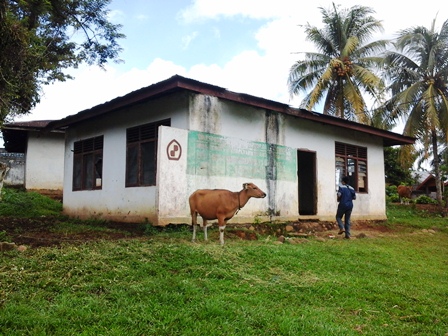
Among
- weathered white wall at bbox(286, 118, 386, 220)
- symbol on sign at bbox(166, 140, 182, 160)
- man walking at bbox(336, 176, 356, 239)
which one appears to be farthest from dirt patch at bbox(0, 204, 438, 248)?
symbol on sign at bbox(166, 140, 182, 160)

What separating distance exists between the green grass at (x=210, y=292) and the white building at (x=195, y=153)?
9.15 ft

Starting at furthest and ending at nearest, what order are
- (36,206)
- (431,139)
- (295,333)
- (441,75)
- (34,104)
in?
(431,139) < (441,75) < (36,206) < (34,104) < (295,333)

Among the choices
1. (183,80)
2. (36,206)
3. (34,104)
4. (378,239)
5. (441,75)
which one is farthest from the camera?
(441,75)

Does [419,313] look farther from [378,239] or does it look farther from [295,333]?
[378,239]

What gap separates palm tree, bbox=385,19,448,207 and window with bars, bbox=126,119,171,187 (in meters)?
14.2

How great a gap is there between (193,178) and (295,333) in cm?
653

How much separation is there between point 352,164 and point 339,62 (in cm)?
813

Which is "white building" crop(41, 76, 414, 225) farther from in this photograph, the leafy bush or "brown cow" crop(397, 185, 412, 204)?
the leafy bush

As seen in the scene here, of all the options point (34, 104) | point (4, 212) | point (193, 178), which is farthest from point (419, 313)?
point (4, 212)

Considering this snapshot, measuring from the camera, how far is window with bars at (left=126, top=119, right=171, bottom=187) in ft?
36.0

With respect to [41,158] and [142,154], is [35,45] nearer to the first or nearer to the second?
[142,154]

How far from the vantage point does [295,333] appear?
381 centimetres

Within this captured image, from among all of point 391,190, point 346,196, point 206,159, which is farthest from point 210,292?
point 391,190

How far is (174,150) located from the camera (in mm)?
9453
